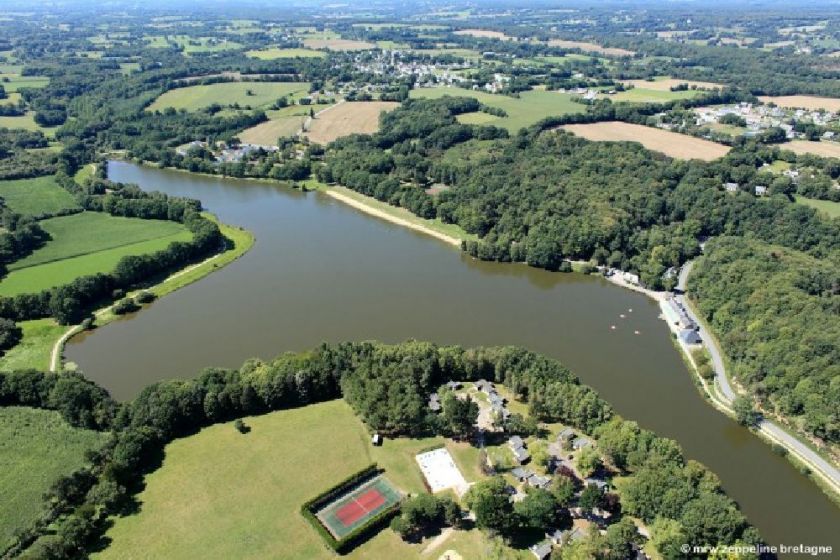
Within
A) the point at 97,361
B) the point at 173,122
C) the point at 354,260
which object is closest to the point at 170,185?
the point at 173,122

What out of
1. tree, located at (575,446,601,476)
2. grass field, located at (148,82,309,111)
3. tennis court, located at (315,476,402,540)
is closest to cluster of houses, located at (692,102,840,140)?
grass field, located at (148,82,309,111)

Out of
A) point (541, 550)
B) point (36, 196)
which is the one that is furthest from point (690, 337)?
point (36, 196)

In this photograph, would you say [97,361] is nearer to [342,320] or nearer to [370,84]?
[342,320]

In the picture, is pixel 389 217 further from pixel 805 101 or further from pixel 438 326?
pixel 805 101

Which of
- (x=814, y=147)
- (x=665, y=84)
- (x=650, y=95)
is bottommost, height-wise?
(x=814, y=147)

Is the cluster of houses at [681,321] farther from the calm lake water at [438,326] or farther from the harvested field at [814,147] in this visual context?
the harvested field at [814,147]

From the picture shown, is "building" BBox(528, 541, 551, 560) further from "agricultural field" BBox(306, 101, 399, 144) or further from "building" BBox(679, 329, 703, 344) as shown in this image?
"agricultural field" BBox(306, 101, 399, 144)

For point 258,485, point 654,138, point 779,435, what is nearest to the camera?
point 258,485
